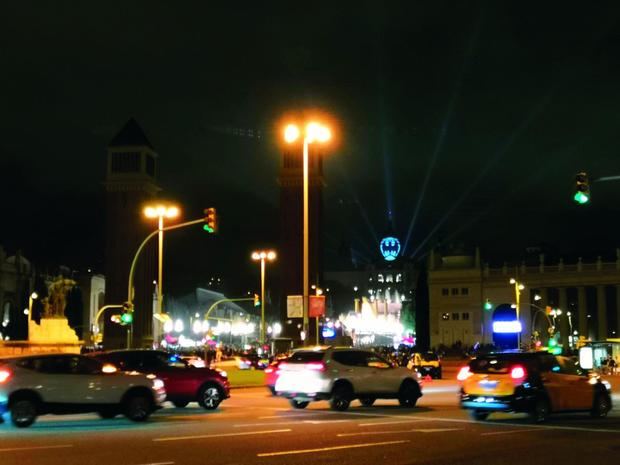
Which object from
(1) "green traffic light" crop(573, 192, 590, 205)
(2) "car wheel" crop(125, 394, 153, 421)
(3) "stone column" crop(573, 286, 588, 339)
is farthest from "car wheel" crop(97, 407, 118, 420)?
(3) "stone column" crop(573, 286, 588, 339)

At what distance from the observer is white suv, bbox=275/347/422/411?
67.5 feet

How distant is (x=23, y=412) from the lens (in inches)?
641

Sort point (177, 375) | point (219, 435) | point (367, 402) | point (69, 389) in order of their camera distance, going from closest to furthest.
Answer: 1. point (219, 435)
2. point (69, 389)
3. point (177, 375)
4. point (367, 402)

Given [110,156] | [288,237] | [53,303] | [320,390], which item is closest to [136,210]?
[110,156]

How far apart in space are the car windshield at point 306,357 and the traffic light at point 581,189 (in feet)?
24.8

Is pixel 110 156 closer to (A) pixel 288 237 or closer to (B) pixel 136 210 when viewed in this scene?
(B) pixel 136 210

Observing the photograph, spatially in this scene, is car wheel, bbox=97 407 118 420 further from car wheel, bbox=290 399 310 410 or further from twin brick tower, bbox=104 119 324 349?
twin brick tower, bbox=104 119 324 349

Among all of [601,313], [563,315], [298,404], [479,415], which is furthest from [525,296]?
[479,415]

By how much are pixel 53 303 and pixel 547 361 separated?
30.7m

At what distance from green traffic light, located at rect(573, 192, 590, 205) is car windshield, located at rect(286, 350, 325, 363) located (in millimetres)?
7487

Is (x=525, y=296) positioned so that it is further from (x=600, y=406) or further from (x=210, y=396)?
(x=210, y=396)

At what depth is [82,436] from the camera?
568 inches

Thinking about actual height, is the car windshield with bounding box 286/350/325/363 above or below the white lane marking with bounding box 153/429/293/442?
above

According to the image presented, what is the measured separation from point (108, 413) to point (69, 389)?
48.3 inches
